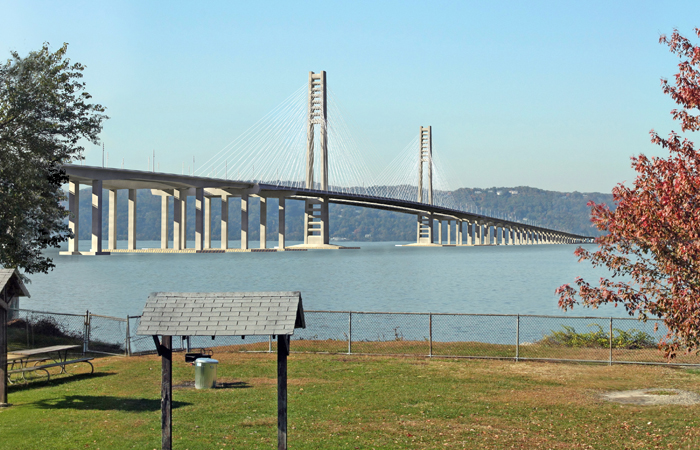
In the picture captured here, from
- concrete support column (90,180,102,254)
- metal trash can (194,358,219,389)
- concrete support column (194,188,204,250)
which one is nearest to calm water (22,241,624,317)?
concrete support column (90,180,102,254)

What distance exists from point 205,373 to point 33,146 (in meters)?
9.58

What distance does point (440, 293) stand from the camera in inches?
2522

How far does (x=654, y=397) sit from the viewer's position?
49.4ft

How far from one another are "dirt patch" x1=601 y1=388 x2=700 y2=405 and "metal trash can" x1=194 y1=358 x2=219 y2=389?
26.4 feet

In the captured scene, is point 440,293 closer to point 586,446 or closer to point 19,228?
point 19,228

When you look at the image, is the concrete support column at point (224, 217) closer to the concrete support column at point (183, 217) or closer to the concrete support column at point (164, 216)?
the concrete support column at point (183, 217)

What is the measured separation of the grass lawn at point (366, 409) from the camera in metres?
11.7

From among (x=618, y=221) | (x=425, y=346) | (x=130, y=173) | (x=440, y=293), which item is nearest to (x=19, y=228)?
(x=425, y=346)

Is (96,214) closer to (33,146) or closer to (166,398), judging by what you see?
(33,146)

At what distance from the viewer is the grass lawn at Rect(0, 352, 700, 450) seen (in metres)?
11.7

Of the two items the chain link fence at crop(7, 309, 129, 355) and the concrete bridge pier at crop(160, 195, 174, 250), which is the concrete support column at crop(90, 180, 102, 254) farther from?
the chain link fence at crop(7, 309, 129, 355)

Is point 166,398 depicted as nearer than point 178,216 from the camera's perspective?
Yes

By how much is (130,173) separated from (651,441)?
91.9 meters

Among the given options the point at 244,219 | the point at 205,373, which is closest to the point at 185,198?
the point at 244,219
